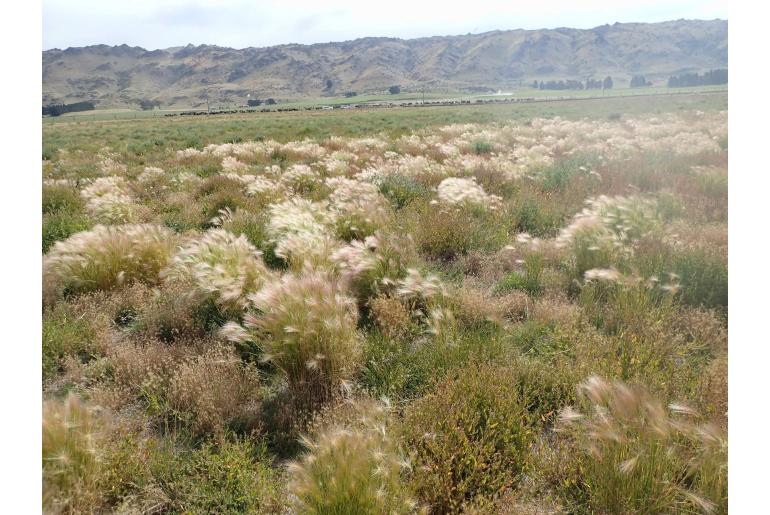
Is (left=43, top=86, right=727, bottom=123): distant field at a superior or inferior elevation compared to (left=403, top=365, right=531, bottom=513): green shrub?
superior

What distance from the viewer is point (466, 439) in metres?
2.47

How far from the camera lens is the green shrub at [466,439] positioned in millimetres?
2311

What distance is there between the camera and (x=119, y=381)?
132 inches

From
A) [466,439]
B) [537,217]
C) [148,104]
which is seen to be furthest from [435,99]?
[466,439]

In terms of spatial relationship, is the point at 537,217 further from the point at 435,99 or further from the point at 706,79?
the point at 435,99

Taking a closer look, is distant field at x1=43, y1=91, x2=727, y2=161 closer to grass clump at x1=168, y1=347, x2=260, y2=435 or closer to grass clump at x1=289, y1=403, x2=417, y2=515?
grass clump at x1=168, y1=347, x2=260, y2=435

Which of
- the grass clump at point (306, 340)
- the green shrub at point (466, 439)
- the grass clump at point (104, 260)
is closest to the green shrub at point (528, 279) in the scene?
the green shrub at point (466, 439)

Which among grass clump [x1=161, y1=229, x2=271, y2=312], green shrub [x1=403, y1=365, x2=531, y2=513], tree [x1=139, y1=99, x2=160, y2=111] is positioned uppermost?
tree [x1=139, y1=99, x2=160, y2=111]

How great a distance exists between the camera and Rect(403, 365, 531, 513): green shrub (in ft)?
7.58

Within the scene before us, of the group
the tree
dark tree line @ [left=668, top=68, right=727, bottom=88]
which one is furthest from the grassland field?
the tree

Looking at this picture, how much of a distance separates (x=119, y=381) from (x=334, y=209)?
4.66 metres

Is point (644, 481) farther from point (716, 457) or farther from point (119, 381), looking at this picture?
point (119, 381)

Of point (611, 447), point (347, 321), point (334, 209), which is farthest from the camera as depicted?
point (334, 209)
